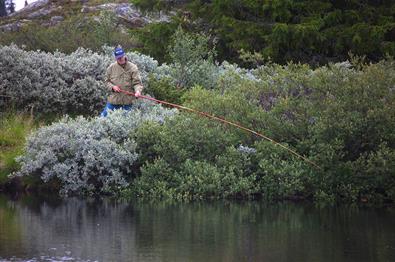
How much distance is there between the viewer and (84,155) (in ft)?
59.9

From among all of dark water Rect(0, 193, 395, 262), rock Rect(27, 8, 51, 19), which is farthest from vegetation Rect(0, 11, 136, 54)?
rock Rect(27, 8, 51, 19)

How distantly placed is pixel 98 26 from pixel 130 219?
1309 centimetres

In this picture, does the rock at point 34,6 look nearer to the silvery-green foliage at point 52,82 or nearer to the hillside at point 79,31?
the hillside at point 79,31

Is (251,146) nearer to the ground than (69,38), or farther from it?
nearer to the ground

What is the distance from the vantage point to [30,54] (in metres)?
23.8

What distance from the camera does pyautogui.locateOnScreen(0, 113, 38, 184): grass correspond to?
1900 centimetres

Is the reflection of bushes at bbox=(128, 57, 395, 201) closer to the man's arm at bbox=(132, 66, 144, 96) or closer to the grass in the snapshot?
the man's arm at bbox=(132, 66, 144, 96)

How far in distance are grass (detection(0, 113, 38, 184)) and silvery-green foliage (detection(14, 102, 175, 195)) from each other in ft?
1.99

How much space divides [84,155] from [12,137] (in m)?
3.10

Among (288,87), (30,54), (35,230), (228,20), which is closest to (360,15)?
(228,20)

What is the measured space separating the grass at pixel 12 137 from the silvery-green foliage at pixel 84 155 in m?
0.61

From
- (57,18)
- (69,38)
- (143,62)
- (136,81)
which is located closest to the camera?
(136,81)

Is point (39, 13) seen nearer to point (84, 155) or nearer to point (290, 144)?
point (84, 155)

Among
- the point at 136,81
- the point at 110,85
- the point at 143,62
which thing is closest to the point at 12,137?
the point at 110,85
